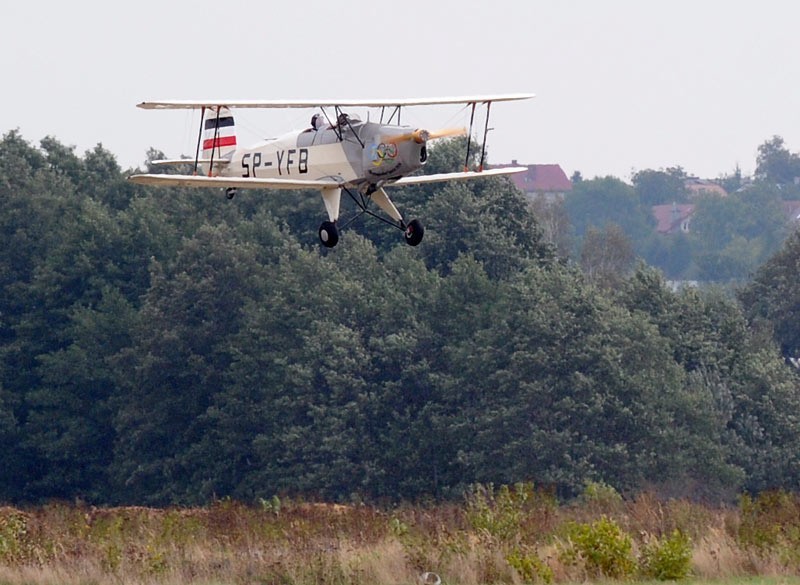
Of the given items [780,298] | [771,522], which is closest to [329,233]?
[771,522]

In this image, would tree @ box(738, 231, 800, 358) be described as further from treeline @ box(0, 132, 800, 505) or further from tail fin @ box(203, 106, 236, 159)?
tail fin @ box(203, 106, 236, 159)

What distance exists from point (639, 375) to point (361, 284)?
1125 centimetres

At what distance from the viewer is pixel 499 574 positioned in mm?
19125

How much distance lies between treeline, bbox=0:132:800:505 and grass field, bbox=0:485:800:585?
1244 inches

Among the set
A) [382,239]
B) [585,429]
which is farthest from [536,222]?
[585,429]

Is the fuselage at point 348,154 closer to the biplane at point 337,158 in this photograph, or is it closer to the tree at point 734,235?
the biplane at point 337,158

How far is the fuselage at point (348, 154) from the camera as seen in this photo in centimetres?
2527

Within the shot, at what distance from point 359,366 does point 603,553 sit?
40.4 meters

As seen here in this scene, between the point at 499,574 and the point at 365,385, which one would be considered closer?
the point at 499,574

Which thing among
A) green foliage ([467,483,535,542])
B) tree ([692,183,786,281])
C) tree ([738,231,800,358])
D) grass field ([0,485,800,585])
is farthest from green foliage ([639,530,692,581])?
tree ([692,183,786,281])

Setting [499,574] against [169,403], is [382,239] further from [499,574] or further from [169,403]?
[499,574]

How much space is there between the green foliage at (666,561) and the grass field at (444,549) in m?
0.01

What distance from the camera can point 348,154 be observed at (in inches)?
1021

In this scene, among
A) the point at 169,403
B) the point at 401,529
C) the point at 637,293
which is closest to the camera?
the point at 401,529
